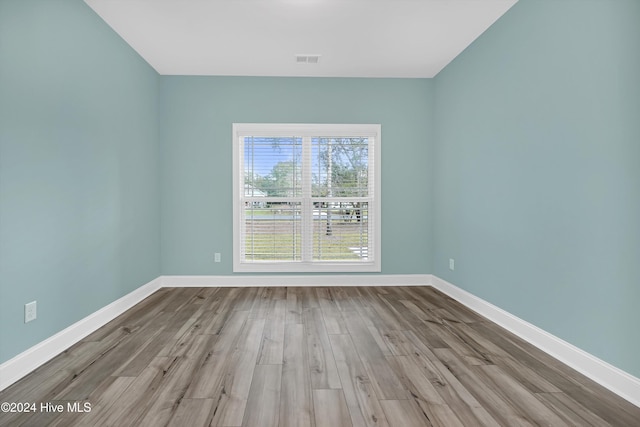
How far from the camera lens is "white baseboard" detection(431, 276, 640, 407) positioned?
5.53 feet

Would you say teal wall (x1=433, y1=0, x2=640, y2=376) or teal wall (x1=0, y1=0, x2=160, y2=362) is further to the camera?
teal wall (x1=0, y1=0, x2=160, y2=362)

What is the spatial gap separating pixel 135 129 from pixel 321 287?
282cm

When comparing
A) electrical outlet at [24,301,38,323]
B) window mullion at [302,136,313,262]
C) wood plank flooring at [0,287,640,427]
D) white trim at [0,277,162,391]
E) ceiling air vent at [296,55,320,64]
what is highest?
ceiling air vent at [296,55,320,64]

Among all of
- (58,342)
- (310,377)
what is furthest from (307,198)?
(58,342)

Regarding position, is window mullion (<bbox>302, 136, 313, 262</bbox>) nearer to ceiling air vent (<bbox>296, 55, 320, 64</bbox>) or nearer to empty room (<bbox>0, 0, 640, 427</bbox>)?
empty room (<bbox>0, 0, 640, 427</bbox>)

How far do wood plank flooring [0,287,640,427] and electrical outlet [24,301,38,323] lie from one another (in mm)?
337

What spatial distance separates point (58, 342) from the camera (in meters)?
2.20

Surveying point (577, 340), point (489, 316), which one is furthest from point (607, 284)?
point (489, 316)

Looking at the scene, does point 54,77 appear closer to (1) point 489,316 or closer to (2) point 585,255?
(2) point 585,255

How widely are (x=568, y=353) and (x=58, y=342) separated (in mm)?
3550

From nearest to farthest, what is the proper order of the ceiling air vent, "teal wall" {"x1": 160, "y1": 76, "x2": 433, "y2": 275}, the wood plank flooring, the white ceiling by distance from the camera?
the wood plank flooring
the white ceiling
the ceiling air vent
"teal wall" {"x1": 160, "y1": 76, "x2": 433, "y2": 275}

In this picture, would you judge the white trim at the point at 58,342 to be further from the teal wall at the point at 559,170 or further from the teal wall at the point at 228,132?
the teal wall at the point at 559,170

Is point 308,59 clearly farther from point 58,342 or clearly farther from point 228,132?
point 58,342

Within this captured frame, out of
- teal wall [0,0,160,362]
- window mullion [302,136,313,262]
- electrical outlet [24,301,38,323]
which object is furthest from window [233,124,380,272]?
electrical outlet [24,301,38,323]
